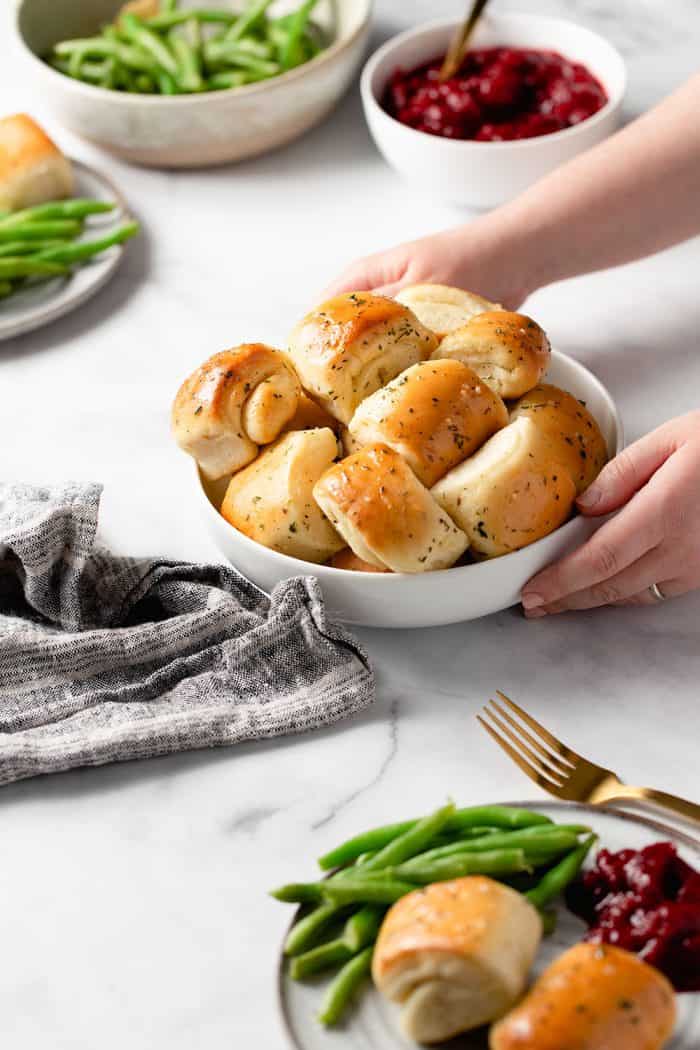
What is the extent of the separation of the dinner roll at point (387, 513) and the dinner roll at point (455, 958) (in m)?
0.41

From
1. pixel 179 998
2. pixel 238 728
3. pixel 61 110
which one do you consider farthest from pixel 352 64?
pixel 179 998

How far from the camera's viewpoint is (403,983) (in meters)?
1.04

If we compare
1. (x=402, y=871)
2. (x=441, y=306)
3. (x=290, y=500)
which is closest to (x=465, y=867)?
(x=402, y=871)

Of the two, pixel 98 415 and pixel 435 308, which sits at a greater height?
pixel 435 308

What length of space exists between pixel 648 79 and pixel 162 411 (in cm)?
132

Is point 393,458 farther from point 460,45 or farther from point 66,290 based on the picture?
point 460,45

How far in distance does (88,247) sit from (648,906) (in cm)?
152

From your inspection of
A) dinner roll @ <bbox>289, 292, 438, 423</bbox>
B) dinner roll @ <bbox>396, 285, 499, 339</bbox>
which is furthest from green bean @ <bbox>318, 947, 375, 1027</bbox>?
dinner roll @ <bbox>396, 285, 499, 339</bbox>

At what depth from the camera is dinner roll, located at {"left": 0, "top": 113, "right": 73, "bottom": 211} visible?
7.30 ft

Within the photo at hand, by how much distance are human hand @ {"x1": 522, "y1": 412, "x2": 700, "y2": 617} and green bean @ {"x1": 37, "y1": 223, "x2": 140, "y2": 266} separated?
3.59ft

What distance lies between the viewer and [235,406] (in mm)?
1505

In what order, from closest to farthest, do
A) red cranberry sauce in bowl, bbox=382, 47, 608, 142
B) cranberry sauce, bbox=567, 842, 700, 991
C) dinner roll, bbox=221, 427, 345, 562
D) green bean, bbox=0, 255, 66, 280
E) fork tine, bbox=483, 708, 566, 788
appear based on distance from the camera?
cranberry sauce, bbox=567, 842, 700, 991 < fork tine, bbox=483, 708, 566, 788 < dinner roll, bbox=221, 427, 345, 562 < green bean, bbox=0, 255, 66, 280 < red cranberry sauce in bowl, bbox=382, 47, 608, 142

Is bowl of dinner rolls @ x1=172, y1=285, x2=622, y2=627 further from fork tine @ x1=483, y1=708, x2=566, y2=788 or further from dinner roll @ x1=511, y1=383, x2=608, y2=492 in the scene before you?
fork tine @ x1=483, y1=708, x2=566, y2=788

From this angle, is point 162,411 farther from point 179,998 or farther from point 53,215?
point 179,998
